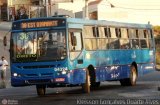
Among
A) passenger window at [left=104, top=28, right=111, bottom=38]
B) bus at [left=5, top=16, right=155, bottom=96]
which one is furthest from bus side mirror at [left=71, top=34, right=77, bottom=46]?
passenger window at [left=104, top=28, right=111, bottom=38]

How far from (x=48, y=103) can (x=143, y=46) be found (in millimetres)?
12162

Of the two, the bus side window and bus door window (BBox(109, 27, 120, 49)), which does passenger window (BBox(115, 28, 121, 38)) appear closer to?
bus door window (BBox(109, 27, 120, 49))

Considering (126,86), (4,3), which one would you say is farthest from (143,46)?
(4,3)

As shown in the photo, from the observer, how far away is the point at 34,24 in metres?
22.8

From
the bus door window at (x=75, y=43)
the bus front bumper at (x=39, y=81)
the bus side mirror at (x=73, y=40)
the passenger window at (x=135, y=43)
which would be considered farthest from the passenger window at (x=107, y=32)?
the bus front bumper at (x=39, y=81)

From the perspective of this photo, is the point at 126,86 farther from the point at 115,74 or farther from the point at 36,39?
the point at 36,39

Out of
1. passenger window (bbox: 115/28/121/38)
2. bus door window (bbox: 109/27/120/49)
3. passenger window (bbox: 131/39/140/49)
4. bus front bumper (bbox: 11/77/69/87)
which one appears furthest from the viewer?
passenger window (bbox: 131/39/140/49)

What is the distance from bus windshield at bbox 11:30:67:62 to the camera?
22.3 metres

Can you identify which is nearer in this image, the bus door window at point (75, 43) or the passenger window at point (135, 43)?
the bus door window at point (75, 43)

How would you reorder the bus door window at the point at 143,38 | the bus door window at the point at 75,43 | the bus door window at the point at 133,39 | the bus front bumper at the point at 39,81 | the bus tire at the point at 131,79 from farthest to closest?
the bus door window at the point at 143,38 → the bus door window at the point at 133,39 → the bus tire at the point at 131,79 → the bus door window at the point at 75,43 → the bus front bumper at the point at 39,81

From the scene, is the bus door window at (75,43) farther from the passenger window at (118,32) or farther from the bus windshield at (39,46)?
the passenger window at (118,32)

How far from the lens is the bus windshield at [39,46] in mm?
22266

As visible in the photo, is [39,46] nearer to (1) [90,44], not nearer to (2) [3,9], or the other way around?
(1) [90,44]

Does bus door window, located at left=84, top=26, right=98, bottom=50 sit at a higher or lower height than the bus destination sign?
lower
